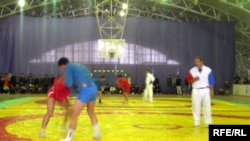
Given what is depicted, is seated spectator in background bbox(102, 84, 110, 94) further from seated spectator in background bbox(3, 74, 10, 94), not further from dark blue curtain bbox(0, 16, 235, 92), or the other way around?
seated spectator in background bbox(3, 74, 10, 94)

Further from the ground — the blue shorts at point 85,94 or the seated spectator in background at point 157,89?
the blue shorts at point 85,94

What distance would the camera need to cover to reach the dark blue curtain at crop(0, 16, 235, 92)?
39250 mm

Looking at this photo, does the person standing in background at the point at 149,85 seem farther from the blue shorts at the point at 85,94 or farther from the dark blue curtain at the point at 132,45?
the blue shorts at the point at 85,94

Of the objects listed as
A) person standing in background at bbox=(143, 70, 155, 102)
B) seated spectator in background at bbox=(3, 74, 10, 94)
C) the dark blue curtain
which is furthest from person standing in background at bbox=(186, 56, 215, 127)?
the dark blue curtain

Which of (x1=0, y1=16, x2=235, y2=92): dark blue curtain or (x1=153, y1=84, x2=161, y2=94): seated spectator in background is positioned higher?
(x1=0, y1=16, x2=235, y2=92): dark blue curtain

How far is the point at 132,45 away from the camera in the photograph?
130ft

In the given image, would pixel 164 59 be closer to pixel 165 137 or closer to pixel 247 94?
pixel 247 94

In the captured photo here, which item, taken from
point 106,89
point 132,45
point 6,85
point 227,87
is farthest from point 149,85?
point 227,87

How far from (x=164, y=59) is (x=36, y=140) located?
106 feet

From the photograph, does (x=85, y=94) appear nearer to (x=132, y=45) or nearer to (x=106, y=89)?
(x=106, y=89)

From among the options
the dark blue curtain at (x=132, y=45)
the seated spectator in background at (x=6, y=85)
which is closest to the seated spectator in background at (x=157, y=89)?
the dark blue curtain at (x=132, y=45)

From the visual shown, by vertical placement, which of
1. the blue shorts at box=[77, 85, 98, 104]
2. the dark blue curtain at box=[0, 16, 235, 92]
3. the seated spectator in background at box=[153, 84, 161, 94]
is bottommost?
the seated spectator in background at box=[153, 84, 161, 94]

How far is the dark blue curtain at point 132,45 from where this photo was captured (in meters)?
39.2

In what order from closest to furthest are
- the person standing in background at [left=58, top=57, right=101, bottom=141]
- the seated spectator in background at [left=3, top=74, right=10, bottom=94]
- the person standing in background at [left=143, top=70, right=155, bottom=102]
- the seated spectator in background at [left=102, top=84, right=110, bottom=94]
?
the person standing in background at [left=58, top=57, right=101, bottom=141] → the person standing in background at [left=143, top=70, right=155, bottom=102] → the seated spectator in background at [left=3, top=74, right=10, bottom=94] → the seated spectator in background at [left=102, top=84, right=110, bottom=94]
